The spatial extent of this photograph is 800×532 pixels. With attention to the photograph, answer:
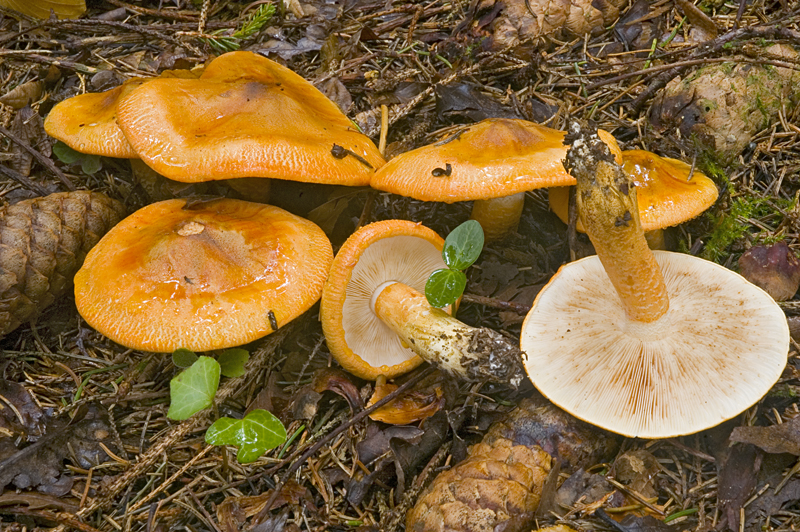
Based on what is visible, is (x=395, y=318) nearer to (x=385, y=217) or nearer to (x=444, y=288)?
(x=444, y=288)

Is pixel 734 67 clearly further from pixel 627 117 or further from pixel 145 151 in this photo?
pixel 145 151

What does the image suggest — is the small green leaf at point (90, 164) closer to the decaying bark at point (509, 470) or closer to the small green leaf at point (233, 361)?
the small green leaf at point (233, 361)

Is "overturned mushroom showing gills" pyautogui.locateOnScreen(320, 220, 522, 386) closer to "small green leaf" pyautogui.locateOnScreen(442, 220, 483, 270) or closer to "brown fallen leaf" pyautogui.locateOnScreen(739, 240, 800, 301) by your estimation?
"small green leaf" pyautogui.locateOnScreen(442, 220, 483, 270)

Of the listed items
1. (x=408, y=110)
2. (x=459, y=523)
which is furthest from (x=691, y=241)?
(x=459, y=523)

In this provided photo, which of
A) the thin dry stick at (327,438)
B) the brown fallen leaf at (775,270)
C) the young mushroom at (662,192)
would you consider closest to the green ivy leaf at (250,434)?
the thin dry stick at (327,438)

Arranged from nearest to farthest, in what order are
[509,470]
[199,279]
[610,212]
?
1. [610,212]
2. [509,470]
3. [199,279]

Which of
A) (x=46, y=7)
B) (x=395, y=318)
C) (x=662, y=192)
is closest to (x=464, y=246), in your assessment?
(x=395, y=318)

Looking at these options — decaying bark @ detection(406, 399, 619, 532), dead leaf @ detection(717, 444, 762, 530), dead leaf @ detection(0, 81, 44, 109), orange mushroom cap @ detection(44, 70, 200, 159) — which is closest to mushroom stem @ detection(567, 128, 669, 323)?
decaying bark @ detection(406, 399, 619, 532)

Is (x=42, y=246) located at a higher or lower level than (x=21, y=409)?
higher
